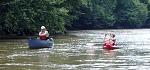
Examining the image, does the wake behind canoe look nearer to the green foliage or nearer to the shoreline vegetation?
the shoreline vegetation

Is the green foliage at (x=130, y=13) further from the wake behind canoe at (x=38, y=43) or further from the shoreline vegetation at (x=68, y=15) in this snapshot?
the wake behind canoe at (x=38, y=43)

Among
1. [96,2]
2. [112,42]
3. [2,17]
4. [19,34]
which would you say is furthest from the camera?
[96,2]

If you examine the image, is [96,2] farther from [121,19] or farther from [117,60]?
[117,60]

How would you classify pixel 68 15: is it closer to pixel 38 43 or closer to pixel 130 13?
pixel 38 43

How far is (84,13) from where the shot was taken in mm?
94062

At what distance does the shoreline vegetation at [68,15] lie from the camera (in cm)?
4900

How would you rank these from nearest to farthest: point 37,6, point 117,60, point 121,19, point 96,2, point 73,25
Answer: point 117,60
point 37,6
point 73,25
point 96,2
point 121,19

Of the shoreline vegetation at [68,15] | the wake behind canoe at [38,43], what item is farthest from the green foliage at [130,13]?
the wake behind canoe at [38,43]

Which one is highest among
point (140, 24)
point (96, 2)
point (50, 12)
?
point (50, 12)

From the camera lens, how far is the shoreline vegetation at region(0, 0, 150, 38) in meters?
49.0

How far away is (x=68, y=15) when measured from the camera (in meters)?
70.4

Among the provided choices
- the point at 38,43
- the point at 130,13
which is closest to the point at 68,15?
the point at 38,43

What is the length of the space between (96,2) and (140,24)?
17.0 metres

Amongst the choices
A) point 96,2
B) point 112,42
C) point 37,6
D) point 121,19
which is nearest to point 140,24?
point 121,19
